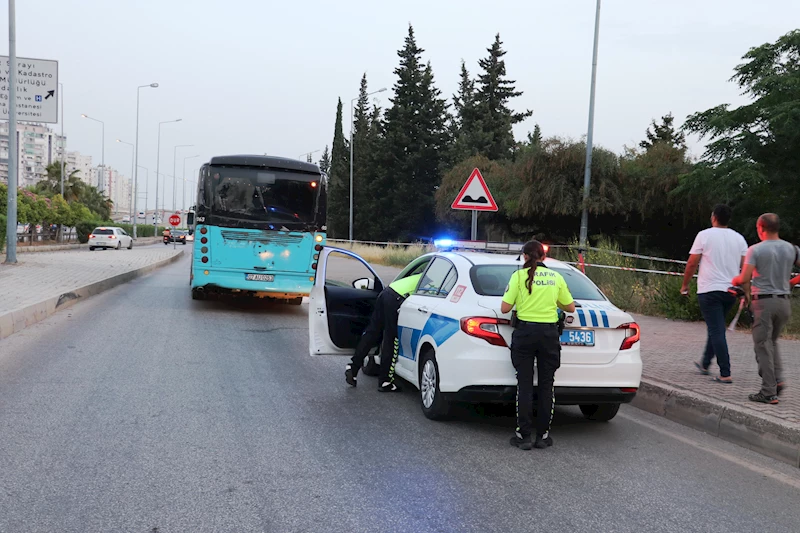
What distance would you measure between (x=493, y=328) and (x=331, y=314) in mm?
2481

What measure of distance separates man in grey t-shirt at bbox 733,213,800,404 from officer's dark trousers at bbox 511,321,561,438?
2198 mm

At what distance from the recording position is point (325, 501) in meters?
4.34

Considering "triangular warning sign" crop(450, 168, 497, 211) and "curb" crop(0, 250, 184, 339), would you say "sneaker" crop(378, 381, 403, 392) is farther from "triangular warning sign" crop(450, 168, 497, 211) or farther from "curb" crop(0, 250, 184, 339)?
"curb" crop(0, 250, 184, 339)

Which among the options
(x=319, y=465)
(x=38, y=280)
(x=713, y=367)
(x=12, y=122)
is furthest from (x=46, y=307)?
(x=12, y=122)

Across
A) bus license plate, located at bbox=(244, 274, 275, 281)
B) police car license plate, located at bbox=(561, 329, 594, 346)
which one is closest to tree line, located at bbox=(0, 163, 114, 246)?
bus license plate, located at bbox=(244, 274, 275, 281)

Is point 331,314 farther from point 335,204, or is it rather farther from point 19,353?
point 335,204

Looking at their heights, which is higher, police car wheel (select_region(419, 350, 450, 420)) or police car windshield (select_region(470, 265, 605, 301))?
police car windshield (select_region(470, 265, 605, 301))

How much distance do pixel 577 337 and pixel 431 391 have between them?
134 centimetres

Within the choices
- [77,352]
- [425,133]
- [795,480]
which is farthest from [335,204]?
[795,480]

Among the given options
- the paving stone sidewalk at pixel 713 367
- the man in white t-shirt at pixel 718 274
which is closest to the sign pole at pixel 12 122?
the paving stone sidewalk at pixel 713 367

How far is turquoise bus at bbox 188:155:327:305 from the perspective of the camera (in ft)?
48.8

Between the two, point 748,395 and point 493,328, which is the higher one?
point 493,328

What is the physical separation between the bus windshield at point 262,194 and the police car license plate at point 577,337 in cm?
999

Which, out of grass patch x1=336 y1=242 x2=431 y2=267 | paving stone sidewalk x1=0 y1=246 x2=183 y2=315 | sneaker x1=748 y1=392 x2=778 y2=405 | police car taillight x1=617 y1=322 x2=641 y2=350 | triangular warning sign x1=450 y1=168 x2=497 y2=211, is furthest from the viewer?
grass patch x1=336 y1=242 x2=431 y2=267
